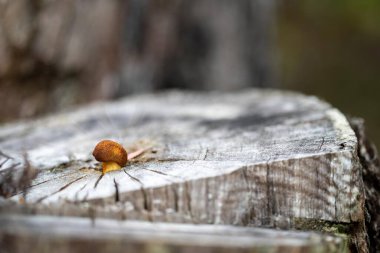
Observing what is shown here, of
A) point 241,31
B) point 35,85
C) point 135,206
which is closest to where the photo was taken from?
point 135,206

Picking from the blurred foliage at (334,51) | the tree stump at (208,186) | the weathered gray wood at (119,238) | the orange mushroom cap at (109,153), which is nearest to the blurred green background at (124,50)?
the blurred foliage at (334,51)

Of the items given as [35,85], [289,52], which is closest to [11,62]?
[35,85]

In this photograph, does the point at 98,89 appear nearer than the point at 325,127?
No

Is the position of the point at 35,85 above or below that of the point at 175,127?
above

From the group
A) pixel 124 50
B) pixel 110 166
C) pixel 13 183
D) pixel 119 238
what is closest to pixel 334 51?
pixel 124 50

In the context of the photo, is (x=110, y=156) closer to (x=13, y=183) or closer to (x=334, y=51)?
(x=13, y=183)

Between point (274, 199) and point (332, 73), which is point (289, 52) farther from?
point (274, 199)

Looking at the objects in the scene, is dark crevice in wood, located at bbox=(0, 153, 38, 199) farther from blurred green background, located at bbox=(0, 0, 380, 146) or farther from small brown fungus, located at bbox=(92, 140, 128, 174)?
blurred green background, located at bbox=(0, 0, 380, 146)
